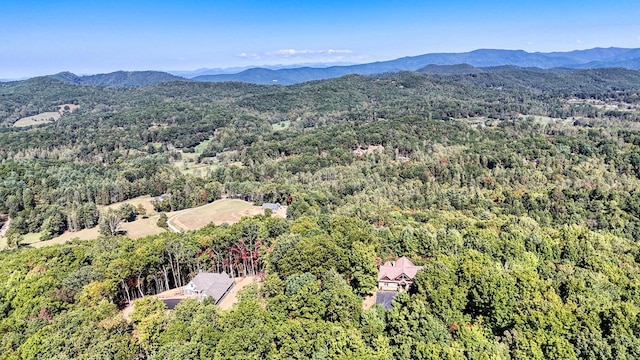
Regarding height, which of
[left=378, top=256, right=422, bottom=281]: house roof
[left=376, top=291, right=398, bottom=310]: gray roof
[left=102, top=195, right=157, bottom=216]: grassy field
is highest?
[left=378, top=256, right=422, bottom=281]: house roof

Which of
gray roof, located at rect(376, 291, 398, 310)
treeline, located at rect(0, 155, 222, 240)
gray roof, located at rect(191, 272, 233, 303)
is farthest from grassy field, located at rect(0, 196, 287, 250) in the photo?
gray roof, located at rect(376, 291, 398, 310)

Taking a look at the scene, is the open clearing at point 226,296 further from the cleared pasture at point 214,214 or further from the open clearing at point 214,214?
the open clearing at point 214,214

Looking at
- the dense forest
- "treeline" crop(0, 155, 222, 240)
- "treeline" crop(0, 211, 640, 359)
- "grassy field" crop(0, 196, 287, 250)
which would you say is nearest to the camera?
"treeline" crop(0, 211, 640, 359)

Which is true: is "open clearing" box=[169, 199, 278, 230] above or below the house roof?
below

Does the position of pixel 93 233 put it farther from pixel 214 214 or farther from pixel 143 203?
pixel 214 214

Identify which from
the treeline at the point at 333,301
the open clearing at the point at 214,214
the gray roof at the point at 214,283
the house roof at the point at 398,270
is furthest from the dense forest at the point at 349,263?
the open clearing at the point at 214,214

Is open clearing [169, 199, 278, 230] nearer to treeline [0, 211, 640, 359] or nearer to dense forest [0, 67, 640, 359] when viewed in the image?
dense forest [0, 67, 640, 359]

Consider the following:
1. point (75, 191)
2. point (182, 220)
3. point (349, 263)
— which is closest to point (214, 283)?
point (349, 263)
